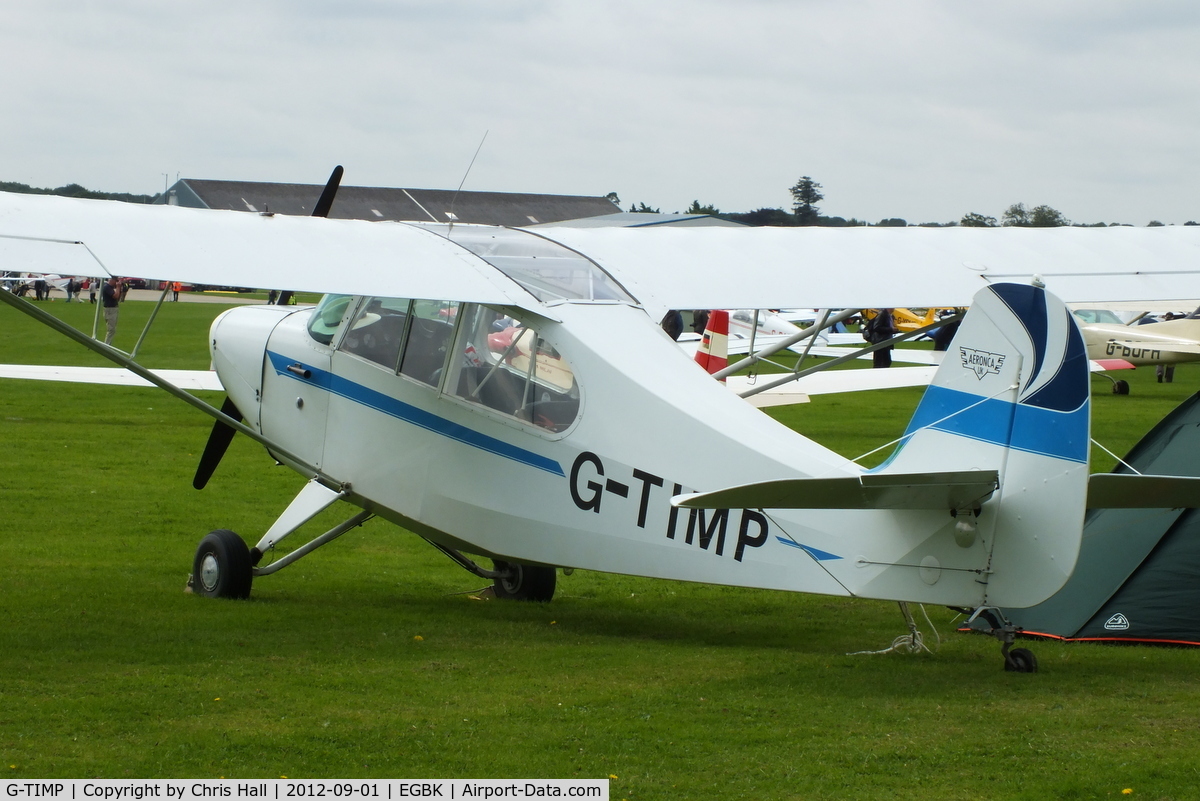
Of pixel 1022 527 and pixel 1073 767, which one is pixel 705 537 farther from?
pixel 1073 767

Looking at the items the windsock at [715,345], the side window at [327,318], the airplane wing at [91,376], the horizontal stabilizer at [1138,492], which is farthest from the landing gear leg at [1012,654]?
the airplane wing at [91,376]

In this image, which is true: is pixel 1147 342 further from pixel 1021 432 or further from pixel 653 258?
pixel 1021 432

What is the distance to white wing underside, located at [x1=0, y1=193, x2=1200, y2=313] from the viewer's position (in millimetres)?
6523

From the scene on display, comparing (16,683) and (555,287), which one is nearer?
(16,683)

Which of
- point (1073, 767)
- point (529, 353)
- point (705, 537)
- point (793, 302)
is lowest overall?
point (1073, 767)

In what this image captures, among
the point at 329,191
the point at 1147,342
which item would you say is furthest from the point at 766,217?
the point at 329,191

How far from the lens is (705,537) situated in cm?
609

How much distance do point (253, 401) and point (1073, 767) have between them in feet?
18.8

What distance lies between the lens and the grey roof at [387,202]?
85.3 metres

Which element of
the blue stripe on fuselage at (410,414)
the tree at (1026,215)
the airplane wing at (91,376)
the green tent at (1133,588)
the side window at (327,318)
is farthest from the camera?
the tree at (1026,215)

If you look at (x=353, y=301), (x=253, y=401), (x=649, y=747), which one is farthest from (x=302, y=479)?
(x=649, y=747)

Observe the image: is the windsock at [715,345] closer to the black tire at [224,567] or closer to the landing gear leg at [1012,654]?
the black tire at [224,567]

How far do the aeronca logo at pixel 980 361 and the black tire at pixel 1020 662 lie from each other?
159 cm

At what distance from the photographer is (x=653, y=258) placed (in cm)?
832
